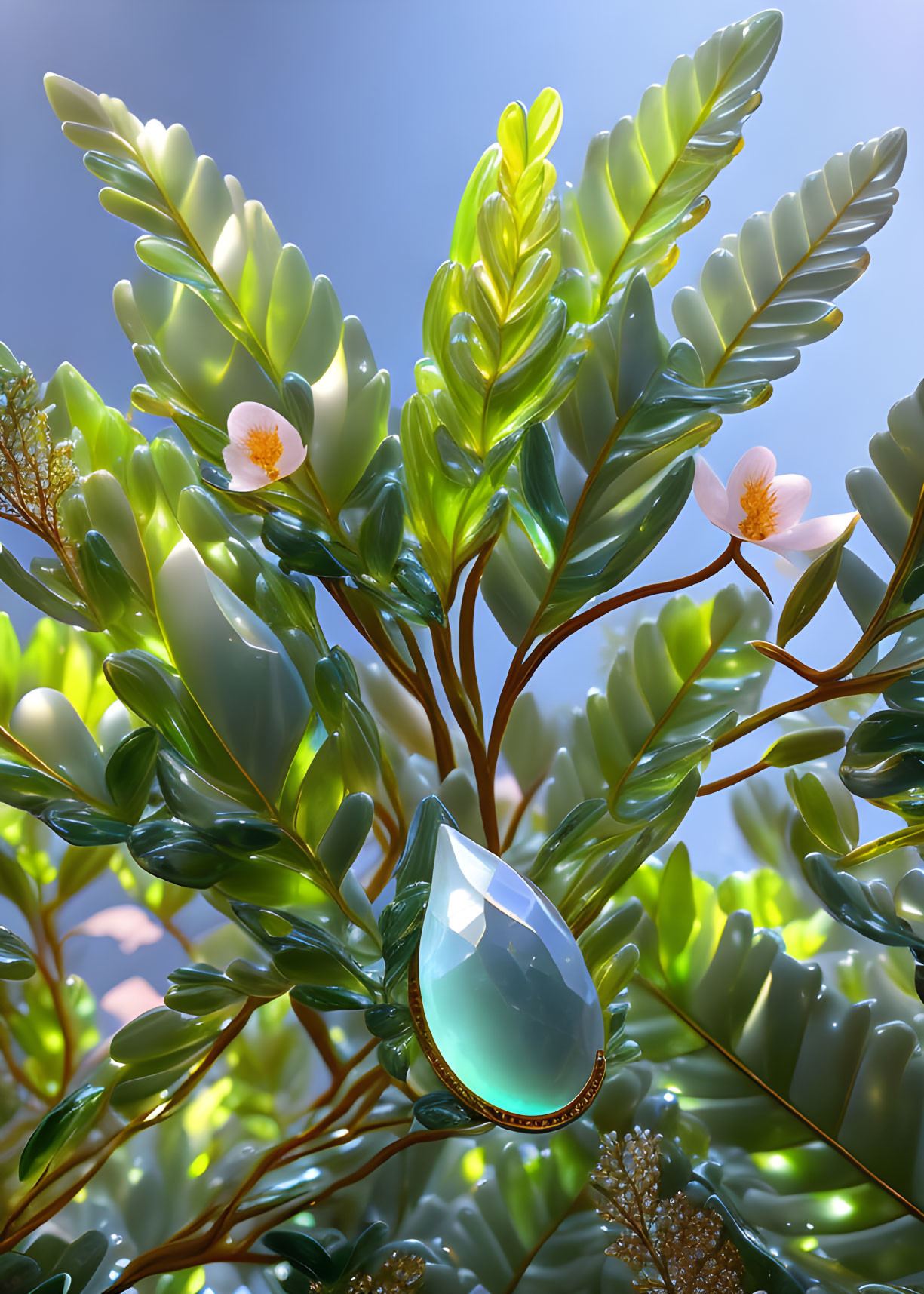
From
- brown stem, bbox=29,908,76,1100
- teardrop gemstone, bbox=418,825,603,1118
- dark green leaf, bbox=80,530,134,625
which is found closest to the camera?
teardrop gemstone, bbox=418,825,603,1118

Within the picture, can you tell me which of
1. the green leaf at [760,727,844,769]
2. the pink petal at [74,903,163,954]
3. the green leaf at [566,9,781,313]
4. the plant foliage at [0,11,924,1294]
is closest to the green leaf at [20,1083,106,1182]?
the plant foliage at [0,11,924,1294]

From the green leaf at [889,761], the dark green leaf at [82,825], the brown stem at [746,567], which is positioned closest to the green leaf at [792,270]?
the brown stem at [746,567]

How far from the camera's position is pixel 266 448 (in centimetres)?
50

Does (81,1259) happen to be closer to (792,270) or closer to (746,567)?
(746,567)

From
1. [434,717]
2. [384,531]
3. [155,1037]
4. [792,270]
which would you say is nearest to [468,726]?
[434,717]

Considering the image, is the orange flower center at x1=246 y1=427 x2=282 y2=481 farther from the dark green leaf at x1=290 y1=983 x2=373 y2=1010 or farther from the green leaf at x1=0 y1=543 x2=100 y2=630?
the dark green leaf at x1=290 y1=983 x2=373 y2=1010

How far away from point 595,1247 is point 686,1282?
8 cm

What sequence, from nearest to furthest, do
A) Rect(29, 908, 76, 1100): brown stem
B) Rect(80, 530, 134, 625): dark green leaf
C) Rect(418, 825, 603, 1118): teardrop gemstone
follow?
1. Rect(418, 825, 603, 1118): teardrop gemstone
2. Rect(80, 530, 134, 625): dark green leaf
3. Rect(29, 908, 76, 1100): brown stem

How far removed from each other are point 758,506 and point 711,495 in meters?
0.03

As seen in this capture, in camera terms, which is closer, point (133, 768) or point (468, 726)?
point (133, 768)

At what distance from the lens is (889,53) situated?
73 centimetres

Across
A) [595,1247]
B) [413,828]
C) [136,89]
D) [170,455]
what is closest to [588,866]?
[413,828]

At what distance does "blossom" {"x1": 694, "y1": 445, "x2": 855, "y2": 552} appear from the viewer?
1.81 ft

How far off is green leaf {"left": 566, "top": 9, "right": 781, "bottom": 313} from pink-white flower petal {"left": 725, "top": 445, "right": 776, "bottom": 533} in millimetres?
130
